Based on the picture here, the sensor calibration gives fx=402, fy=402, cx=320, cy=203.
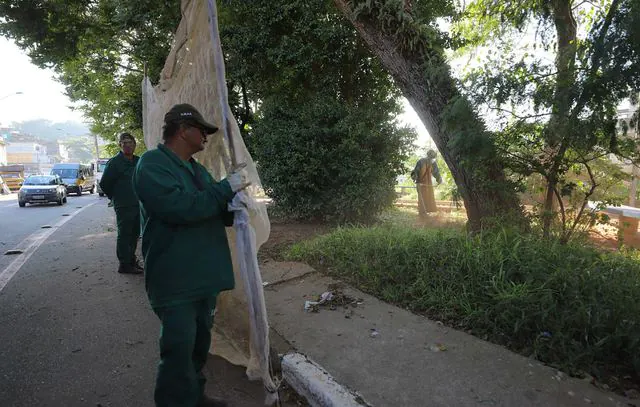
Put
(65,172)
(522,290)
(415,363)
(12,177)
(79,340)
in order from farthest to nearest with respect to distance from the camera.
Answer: (12,177) < (65,172) < (79,340) < (522,290) < (415,363)

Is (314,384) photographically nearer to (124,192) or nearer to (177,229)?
(177,229)

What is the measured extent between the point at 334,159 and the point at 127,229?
154 inches

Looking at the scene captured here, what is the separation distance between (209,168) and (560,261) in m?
3.29

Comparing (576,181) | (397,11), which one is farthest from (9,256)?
(576,181)

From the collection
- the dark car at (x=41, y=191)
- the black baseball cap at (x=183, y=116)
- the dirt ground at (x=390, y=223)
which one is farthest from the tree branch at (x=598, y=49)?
the dark car at (x=41, y=191)

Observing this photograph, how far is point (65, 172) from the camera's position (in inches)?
1126

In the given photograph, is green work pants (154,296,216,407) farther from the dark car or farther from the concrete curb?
the dark car

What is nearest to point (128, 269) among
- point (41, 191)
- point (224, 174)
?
point (224, 174)

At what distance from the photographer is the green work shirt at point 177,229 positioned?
6.99ft

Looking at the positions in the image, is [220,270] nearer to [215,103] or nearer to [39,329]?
[215,103]

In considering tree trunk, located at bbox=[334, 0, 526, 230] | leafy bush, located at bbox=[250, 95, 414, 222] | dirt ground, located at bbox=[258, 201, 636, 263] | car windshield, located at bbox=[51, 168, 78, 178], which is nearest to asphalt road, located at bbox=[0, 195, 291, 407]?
dirt ground, located at bbox=[258, 201, 636, 263]

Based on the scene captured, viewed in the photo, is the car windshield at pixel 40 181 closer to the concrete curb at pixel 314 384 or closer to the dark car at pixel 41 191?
the dark car at pixel 41 191

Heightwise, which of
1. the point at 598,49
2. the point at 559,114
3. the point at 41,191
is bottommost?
the point at 41,191

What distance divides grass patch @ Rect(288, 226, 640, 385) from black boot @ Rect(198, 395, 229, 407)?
2.04 metres
